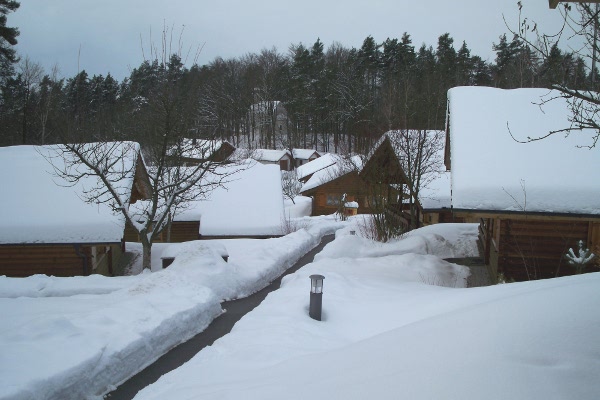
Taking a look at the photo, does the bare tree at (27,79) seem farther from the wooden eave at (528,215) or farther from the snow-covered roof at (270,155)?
the wooden eave at (528,215)

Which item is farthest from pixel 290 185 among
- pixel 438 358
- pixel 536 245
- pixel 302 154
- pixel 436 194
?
pixel 438 358

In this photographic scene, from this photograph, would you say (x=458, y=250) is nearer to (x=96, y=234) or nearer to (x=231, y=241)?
(x=231, y=241)

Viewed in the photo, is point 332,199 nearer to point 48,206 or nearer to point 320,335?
point 48,206

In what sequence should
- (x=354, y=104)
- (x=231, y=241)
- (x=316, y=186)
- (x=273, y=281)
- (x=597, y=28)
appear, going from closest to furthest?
(x=597, y=28) → (x=273, y=281) → (x=231, y=241) → (x=316, y=186) → (x=354, y=104)

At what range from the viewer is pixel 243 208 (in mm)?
21953

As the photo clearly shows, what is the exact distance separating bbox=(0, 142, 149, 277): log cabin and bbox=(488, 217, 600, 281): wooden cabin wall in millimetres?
12374

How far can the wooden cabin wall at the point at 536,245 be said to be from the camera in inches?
407

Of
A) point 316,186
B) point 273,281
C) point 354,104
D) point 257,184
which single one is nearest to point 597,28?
point 273,281

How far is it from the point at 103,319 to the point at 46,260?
9.55 metres

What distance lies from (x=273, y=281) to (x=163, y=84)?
8.74 m

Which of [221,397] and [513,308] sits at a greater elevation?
[513,308]

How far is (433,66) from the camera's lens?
4762cm

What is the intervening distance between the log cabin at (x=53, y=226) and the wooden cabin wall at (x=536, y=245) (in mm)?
12374

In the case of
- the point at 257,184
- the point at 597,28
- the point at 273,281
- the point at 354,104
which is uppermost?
the point at 354,104
